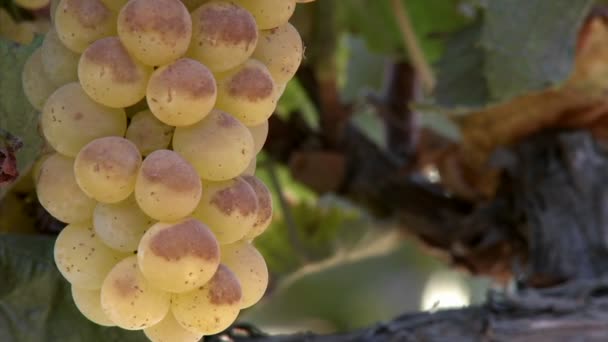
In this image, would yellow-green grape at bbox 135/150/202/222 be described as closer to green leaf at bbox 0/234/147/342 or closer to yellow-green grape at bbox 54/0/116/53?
yellow-green grape at bbox 54/0/116/53

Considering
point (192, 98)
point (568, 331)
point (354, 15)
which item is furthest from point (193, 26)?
point (354, 15)

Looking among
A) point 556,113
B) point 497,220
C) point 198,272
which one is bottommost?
point 198,272

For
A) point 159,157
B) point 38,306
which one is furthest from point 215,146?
point 38,306

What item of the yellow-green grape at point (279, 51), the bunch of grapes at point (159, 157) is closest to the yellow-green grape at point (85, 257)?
the bunch of grapes at point (159, 157)

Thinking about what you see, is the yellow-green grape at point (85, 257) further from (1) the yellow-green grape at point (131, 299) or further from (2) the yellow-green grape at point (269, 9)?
(2) the yellow-green grape at point (269, 9)

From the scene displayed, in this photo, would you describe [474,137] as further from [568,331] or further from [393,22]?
[568,331]

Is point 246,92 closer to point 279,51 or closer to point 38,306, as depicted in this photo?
point 279,51

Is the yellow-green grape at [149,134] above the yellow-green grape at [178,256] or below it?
above
